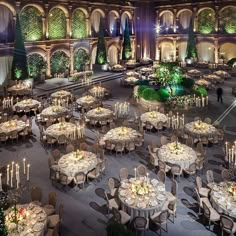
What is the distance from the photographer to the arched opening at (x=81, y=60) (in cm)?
3320

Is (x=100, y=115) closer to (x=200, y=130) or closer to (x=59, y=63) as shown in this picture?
(x=200, y=130)

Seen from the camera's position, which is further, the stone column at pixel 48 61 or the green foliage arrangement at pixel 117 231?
the stone column at pixel 48 61

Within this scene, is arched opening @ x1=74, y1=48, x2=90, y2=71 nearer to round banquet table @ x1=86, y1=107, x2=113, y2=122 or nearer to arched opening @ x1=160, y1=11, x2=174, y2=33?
arched opening @ x1=160, y1=11, x2=174, y2=33

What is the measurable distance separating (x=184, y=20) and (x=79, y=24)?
15587mm

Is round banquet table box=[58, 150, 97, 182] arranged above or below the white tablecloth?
below

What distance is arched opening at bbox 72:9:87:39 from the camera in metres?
32.3

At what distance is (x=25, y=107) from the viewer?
19219mm

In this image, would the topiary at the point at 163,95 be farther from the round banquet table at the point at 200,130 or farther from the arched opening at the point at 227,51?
the arched opening at the point at 227,51

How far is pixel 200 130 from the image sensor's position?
583 inches

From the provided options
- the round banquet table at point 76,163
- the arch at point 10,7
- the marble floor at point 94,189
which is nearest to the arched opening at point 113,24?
the arch at point 10,7

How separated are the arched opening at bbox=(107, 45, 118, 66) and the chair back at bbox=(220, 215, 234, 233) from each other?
31299mm

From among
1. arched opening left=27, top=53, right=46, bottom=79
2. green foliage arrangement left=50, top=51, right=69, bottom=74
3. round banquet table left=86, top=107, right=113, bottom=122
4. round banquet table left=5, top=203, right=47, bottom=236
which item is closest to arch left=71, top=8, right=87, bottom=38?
green foliage arrangement left=50, top=51, right=69, bottom=74

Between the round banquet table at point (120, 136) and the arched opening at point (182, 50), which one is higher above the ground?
the arched opening at point (182, 50)

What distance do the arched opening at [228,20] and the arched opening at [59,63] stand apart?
19.8 meters
